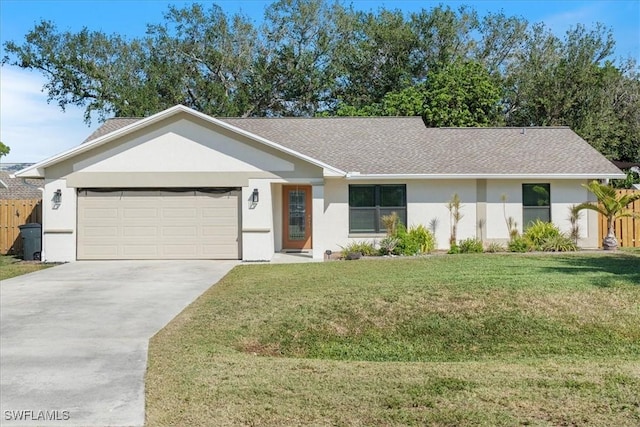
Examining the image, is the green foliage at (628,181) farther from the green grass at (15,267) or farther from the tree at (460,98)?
the green grass at (15,267)

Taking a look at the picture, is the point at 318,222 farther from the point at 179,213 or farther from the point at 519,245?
the point at 519,245

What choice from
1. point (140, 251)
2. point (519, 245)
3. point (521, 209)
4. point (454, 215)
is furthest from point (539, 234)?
point (140, 251)

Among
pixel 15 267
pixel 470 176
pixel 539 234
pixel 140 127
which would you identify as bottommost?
pixel 15 267

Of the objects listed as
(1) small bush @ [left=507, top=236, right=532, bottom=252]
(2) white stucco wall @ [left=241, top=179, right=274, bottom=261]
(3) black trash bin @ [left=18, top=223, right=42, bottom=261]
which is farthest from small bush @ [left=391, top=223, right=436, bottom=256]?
(3) black trash bin @ [left=18, top=223, right=42, bottom=261]

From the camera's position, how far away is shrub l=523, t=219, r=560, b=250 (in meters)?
18.7

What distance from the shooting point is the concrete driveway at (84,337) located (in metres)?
5.48

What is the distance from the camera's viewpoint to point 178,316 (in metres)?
9.66

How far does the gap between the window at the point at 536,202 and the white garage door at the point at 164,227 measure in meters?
9.72

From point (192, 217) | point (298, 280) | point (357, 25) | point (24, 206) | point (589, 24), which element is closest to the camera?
point (298, 280)

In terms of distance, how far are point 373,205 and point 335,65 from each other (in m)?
20.7

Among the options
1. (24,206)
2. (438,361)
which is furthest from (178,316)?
(24,206)

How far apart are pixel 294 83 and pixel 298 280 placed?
2718 centimetres

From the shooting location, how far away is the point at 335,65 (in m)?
37.8

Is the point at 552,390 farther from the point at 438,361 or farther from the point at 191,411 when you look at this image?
the point at 191,411
